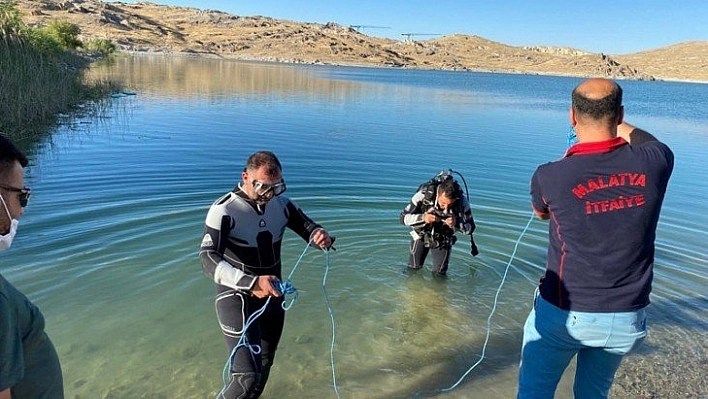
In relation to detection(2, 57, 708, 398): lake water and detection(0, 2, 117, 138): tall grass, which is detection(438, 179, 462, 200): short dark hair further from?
detection(0, 2, 117, 138): tall grass

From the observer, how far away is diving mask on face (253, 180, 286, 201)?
385 centimetres

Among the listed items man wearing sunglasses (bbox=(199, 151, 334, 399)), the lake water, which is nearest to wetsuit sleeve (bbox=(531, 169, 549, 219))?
man wearing sunglasses (bbox=(199, 151, 334, 399))

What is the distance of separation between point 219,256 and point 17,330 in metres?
1.87

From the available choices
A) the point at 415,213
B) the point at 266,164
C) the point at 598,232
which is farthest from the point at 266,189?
the point at 415,213

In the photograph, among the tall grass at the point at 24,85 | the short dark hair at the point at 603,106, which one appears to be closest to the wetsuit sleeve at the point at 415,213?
the short dark hair at the point at 603,106

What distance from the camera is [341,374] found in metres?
5.09

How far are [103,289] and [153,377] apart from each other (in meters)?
2.16

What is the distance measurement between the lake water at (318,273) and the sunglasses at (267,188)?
200cm

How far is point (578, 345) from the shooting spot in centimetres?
290

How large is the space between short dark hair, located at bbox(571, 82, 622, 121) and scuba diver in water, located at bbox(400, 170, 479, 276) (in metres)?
3.42

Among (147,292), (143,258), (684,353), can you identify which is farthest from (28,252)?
(684,353)

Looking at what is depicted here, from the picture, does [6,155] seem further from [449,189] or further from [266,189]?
[449,189]

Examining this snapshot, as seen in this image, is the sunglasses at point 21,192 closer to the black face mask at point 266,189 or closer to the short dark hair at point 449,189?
the black face mask at point 266,189

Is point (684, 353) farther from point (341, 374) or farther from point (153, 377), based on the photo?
point (153, 377)
